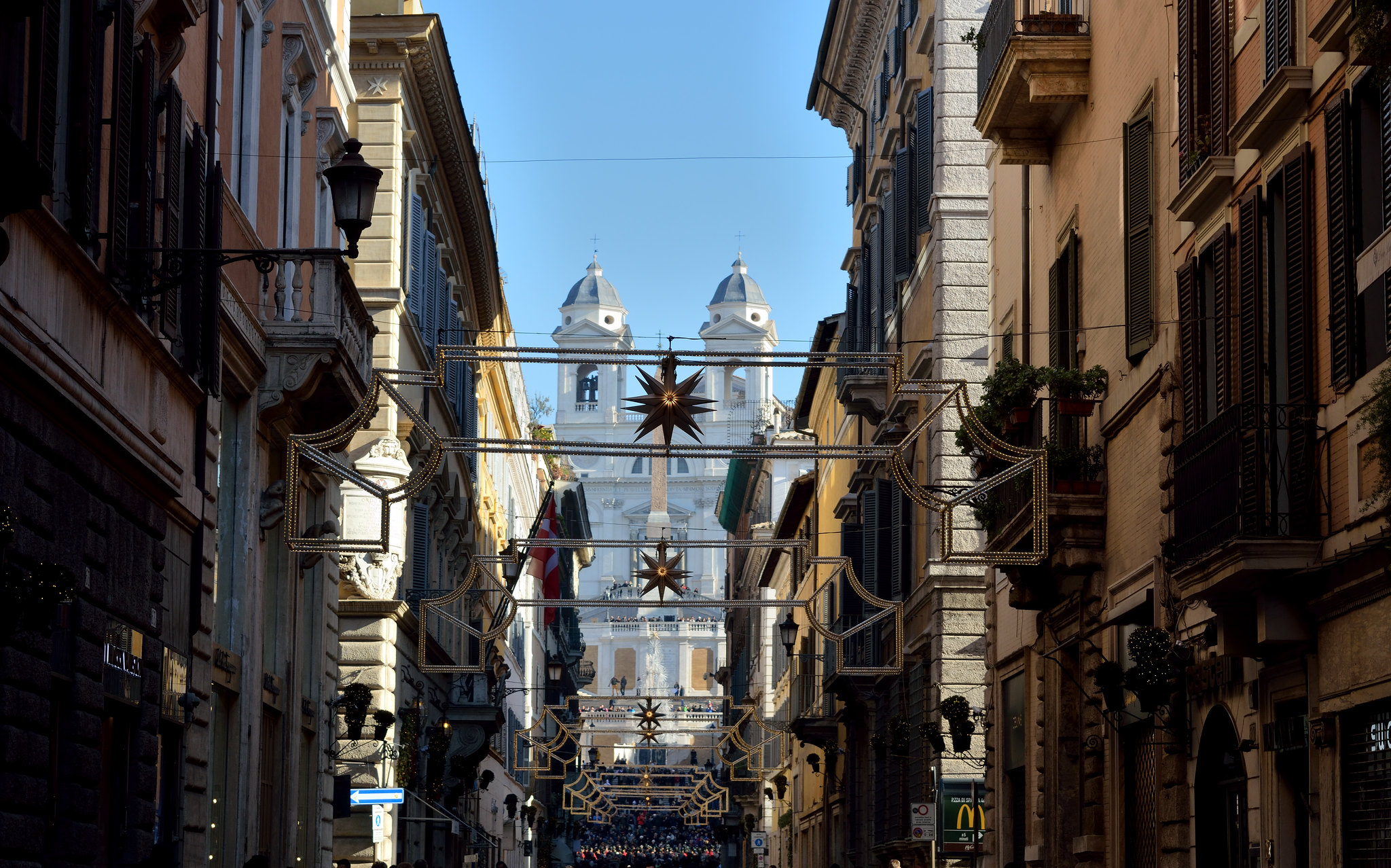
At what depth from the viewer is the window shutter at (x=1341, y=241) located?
11.3 metres

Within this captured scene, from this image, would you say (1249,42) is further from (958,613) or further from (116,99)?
(958,613)

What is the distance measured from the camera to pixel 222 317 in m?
17.4

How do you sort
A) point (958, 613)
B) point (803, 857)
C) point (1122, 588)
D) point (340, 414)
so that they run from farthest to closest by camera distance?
point (803, 857)
point (958, 613)
point (340, 414)
point (1122, 588)

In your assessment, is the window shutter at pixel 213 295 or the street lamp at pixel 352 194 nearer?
the street lamp at pixel 352 194

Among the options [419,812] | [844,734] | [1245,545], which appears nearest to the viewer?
[1245,545]

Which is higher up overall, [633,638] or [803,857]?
[633,638]

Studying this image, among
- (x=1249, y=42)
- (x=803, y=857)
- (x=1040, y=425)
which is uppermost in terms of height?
(x=1249, y=42)

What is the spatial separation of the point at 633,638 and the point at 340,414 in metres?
137

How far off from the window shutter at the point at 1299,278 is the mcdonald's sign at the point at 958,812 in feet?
41.2

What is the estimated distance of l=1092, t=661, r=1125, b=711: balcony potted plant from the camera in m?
16.3

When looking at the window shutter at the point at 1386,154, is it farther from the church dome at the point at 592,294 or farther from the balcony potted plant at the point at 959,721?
the church dome at the point at 592,294

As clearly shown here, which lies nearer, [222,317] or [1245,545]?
[1245,545]

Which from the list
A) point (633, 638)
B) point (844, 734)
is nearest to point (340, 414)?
point (844, 734)

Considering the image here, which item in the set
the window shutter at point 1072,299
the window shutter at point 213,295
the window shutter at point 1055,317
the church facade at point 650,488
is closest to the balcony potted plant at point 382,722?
the window shutter at point 213,295
